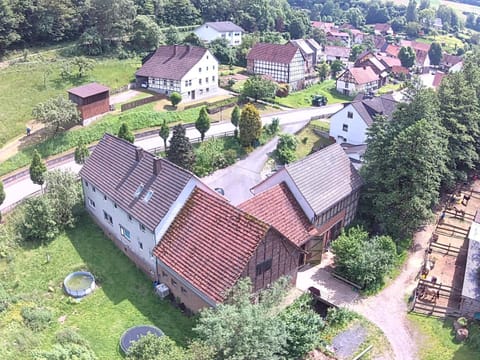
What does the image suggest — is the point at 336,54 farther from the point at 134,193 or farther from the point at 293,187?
the point at 134,193

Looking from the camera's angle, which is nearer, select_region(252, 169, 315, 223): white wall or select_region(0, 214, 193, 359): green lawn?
select_region(0, 214, 193, 359): green lawn

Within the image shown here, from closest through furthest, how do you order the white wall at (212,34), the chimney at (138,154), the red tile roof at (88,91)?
1. the chimney at (138,154)
2. the red tile roof at (88,91)
3. the white wall at (212,34)

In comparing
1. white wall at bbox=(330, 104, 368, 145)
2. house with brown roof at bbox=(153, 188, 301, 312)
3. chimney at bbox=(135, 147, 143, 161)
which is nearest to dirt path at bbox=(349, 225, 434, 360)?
house with brown roof at bbox=(153, 188, 301, 312)

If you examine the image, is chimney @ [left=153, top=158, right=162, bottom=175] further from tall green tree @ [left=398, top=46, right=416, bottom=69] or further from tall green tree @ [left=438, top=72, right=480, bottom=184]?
tall green tree @ [left=398, top=46, right=416, bottom=69]

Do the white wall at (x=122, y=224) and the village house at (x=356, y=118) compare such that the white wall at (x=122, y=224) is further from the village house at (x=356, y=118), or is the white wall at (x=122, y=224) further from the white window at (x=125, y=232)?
the village house at (x=356, y=118)

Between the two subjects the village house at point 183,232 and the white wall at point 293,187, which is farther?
the white wall at point 293,187

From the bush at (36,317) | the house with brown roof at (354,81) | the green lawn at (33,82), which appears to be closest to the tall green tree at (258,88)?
the green lawn at (33,82)
